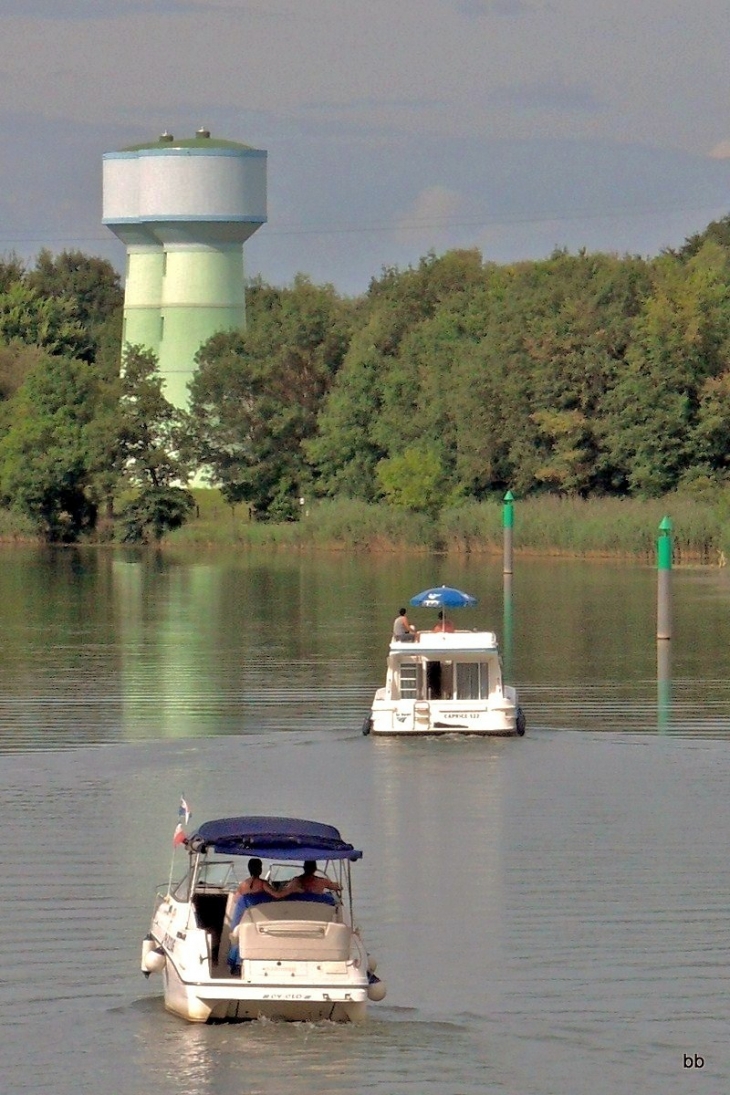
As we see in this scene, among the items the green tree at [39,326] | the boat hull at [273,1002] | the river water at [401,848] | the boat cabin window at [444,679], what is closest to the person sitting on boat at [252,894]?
the boat hull at [273,1002]

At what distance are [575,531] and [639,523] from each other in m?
2.62

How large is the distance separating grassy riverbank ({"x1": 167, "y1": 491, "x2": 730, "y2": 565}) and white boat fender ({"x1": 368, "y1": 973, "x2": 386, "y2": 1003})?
5921cm

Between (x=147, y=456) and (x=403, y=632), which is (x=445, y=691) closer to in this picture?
(x=403, y=632)

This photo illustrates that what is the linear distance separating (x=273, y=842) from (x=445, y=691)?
56.4 feet

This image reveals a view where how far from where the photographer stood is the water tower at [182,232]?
109 m

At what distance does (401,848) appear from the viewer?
2659 centimetres

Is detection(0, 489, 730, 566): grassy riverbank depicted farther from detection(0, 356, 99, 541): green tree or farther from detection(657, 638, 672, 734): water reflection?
detection(657, 638, 672, 734): water reflection

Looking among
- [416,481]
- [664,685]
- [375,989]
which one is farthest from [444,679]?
[416,481]

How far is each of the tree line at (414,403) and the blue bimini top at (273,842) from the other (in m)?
69.8

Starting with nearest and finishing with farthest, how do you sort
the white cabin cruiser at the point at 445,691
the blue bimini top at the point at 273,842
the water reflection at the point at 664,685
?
the blue bimini top at the point at 273,842
the white cabin cruiser at the point at 445,691
the water reflection at the point at 664,685

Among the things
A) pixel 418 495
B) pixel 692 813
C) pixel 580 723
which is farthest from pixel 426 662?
pixel 418 495

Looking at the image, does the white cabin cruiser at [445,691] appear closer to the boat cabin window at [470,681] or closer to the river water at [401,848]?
the boat cabin window at [470,681]

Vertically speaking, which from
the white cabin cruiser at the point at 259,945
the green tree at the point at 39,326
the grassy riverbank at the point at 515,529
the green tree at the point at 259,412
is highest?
the green tree at the point at 39,326

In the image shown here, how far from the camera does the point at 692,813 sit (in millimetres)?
29078
